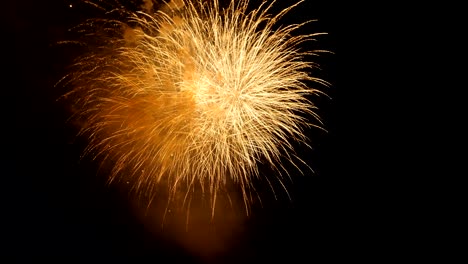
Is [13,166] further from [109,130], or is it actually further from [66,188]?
[109,130]

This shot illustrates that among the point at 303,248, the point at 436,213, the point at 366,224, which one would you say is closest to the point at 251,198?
the point at 303,248

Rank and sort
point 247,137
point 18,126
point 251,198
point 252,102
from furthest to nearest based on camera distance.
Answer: point 251,198 < point 18,126 < point 247,137 < point 252,102

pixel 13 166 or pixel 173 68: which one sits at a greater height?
pixel 13 166

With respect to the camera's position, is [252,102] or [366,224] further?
[366,224]

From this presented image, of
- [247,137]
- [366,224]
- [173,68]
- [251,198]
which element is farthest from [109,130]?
[366,224]

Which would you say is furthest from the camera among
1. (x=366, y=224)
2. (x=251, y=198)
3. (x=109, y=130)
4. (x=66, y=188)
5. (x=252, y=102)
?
(x=366, y=224)

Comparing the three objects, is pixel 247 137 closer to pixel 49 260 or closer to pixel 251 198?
pixel 251 198

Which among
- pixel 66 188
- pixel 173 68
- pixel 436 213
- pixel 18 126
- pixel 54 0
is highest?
pixel 54 0
